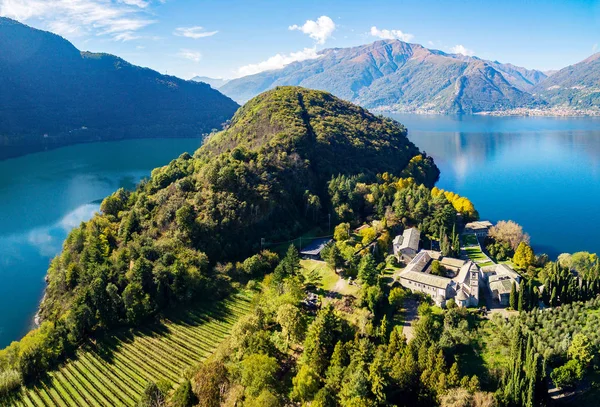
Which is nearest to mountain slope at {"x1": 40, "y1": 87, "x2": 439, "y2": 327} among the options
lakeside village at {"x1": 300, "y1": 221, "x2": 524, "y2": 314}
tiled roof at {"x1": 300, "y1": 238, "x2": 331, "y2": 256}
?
tiled roof at {"x1": 300, "y1": 238, "x2": 331, "y2": 256}

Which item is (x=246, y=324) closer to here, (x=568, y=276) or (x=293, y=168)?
(x=568, y=276)

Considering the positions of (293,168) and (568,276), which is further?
(293,168)

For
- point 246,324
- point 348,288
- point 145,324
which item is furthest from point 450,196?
point 145,324

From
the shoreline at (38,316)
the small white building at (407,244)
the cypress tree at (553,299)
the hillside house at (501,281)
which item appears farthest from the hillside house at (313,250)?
the shoreline at (38,316)

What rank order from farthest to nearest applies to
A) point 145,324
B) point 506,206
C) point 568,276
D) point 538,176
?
point 538,176, point 506,206, point 145,324, point 568,276

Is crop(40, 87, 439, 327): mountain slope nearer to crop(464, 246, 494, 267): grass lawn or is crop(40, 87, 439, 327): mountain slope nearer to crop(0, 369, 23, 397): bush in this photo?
crop(0, 369, 23, 397): bush

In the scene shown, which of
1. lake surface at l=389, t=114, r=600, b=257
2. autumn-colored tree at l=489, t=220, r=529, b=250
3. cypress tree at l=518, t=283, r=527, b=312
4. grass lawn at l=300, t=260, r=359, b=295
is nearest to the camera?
cypress tree at l=518, t=283, r=527, b=312
